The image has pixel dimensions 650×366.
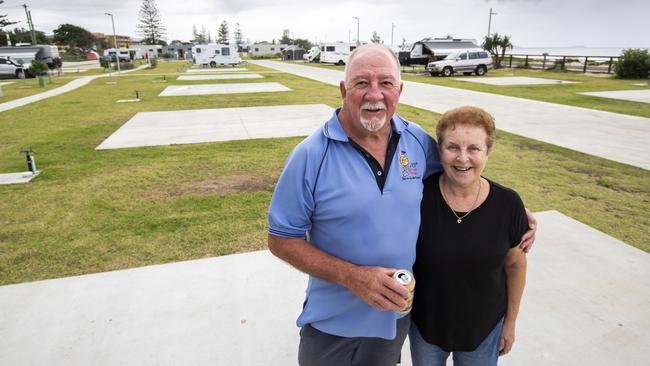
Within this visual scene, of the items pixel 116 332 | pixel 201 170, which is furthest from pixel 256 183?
pixel 116 332

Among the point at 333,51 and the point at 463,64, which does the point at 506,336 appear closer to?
the point at 463,64

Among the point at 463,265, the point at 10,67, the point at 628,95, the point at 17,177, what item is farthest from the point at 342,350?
the point at 10,67

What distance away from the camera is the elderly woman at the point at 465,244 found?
1.78 m

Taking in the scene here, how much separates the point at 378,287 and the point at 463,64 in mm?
28848

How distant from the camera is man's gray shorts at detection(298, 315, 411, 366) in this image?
1.86 meters

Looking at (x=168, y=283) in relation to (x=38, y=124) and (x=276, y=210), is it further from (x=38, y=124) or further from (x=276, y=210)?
(x=38, y=124)

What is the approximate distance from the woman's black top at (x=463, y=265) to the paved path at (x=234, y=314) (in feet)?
3.29

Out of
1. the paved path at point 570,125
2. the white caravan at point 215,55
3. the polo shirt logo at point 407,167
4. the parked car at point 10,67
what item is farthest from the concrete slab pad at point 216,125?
the white caravan at point 215,55

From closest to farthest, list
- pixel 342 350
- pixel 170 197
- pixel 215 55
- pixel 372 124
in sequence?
pixel 372 124 < pixel 342 350 < pixel 170 197 < pixel 215 55

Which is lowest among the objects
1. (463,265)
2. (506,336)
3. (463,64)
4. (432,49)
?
(506,336)

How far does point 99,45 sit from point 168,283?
435ft

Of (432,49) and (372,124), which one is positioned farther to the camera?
(432,49)

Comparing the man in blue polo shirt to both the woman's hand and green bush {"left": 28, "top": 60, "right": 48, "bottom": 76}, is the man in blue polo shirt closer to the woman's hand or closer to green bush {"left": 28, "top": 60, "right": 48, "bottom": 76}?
the woman's hand

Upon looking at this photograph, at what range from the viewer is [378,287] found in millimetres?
1581
